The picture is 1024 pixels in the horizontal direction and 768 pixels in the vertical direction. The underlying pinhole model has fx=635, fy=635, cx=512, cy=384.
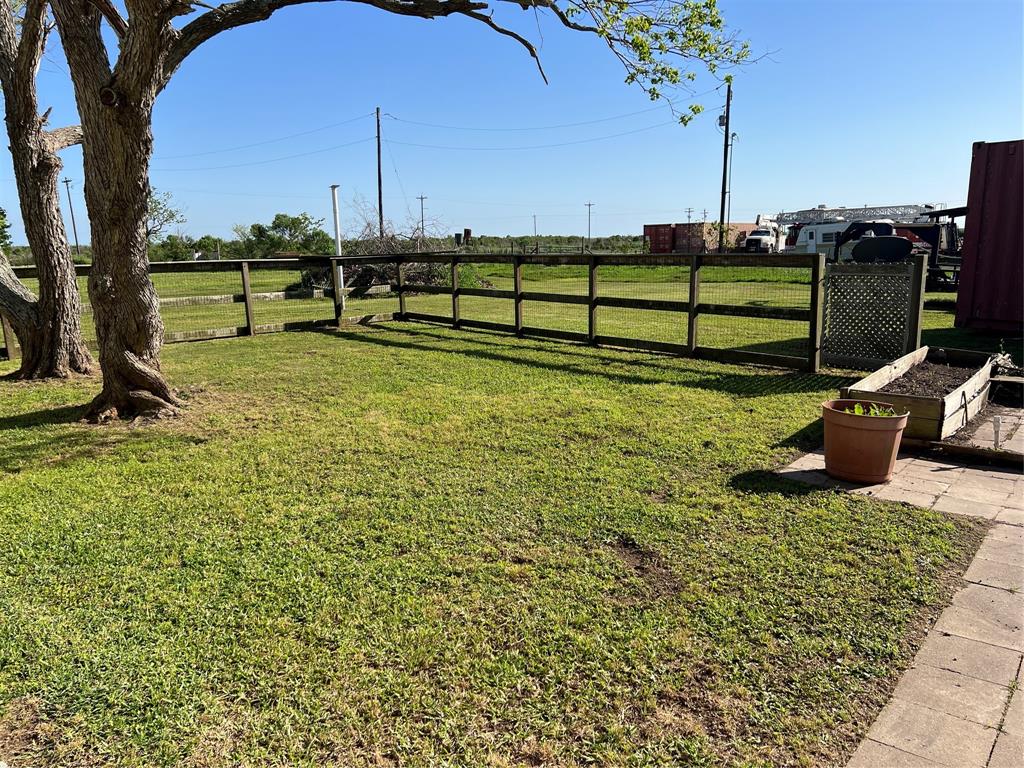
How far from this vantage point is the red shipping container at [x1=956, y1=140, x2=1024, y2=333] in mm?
9031

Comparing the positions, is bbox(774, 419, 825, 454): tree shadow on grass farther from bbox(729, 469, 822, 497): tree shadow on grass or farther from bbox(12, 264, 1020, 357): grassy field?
bbox(12, 264, 1020, 357): grassy field

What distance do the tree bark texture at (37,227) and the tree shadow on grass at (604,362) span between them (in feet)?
12.7

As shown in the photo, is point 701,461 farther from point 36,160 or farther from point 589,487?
point 36,160

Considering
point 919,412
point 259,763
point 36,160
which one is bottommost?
point 259,763

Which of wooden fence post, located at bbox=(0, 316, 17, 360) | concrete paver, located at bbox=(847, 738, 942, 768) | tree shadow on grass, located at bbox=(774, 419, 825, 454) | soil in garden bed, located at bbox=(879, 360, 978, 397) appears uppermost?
wooden fence post, located at bbox=(0, 316, 17, 360)

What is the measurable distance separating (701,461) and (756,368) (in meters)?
3.35

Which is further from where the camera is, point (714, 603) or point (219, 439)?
point (219, 439)

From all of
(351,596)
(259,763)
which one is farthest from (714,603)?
(259,763)

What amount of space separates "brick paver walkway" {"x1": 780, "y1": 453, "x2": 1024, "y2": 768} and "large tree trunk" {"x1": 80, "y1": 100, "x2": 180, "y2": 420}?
5.63m

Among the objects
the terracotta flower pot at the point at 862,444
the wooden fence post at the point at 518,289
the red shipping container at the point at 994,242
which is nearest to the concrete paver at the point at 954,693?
the terracotta flower pot at the point at 862,444

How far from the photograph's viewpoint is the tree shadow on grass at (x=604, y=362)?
21.0 feet

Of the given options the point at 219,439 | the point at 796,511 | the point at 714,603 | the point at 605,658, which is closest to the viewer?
the point at 605,658

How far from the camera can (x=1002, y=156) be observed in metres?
9.20

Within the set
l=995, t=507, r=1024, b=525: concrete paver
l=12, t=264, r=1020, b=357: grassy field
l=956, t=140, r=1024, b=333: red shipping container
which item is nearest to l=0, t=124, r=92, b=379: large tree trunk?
l=12, t=264, r=1020, b=357: grassy field
